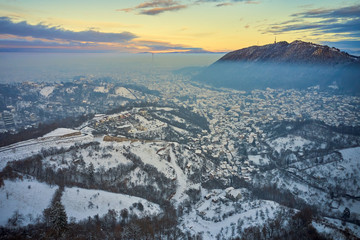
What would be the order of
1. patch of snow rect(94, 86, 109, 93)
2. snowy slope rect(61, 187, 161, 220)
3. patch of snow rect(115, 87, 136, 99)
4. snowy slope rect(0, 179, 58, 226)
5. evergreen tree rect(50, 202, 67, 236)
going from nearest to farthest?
evergreen tree rect(50, 202, 67, 236)
snowy slope rect(0, 179, 58, 226)
snowy slope rect(61, 187, 161, 220)
patch of snow rect(115, 87, 136, 99)
patch of snow rect(94, 86, 109, 93)

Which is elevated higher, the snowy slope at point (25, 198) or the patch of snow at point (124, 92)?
the patch of snow at point (124, 92)

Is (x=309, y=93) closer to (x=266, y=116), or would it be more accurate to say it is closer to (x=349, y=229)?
(x=266, y=116)

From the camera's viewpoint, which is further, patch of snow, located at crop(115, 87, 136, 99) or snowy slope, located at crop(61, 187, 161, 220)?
patch of snow, located at crop(115, 87, 136, 99)

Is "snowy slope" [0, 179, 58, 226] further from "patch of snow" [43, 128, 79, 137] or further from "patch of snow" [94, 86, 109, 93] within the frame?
"patch of snow" [94, 86, 109, 93]

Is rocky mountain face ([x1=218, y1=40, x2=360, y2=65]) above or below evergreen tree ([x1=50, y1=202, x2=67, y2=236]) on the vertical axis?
above

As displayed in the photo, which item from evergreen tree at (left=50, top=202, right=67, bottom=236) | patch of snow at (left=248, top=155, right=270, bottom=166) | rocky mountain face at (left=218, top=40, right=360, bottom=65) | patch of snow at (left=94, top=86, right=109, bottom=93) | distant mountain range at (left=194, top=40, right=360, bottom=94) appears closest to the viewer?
evergreen tree at (left=50, top=202, right=67, bottom=236)

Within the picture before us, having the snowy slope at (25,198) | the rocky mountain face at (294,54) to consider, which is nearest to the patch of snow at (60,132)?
the snowy slope at (25,198)

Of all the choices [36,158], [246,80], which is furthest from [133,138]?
[246,80]

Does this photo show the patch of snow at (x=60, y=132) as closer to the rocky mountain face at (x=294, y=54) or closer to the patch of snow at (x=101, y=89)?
the patch of snow at (x=101, y=89)

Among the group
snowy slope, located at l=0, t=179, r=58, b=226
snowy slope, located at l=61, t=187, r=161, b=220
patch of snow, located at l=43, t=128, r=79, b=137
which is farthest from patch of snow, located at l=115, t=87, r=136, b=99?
snowy slope, located at l=0, t=179, r=58, b=226
